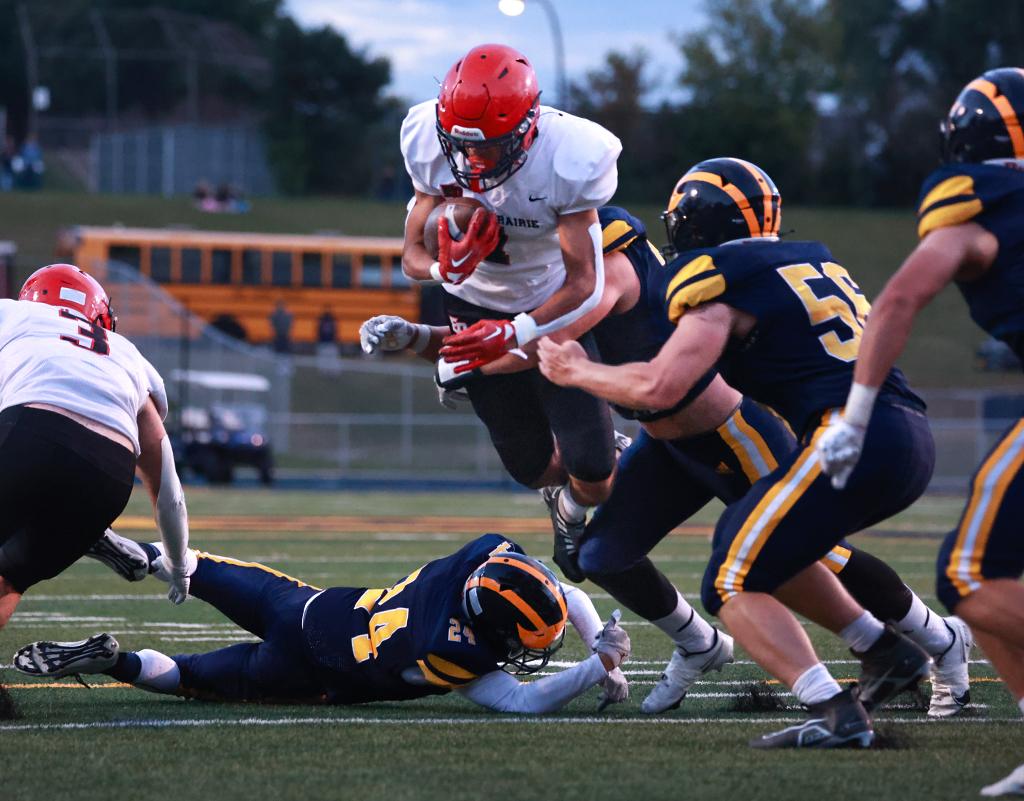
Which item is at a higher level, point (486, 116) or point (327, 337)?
point (486, 116)

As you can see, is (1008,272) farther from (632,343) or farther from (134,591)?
(134,591)

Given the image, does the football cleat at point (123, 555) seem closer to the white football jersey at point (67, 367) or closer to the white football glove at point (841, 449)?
the white football jersey at point (67, 367)

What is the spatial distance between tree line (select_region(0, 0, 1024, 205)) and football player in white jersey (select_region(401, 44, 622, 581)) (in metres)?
40.4

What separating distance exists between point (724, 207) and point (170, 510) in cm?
202

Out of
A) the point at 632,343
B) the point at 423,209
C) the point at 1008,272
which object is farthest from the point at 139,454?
the point at 1008,272

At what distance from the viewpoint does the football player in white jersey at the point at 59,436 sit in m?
4.67

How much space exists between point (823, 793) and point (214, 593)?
95.7 inches

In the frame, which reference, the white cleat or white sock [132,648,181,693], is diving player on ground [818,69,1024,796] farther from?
white sock [132,648,181,693]

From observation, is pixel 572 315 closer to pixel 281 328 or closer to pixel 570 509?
pixel 570 509

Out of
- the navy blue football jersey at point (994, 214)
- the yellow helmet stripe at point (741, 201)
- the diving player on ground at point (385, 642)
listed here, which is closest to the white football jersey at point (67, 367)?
the diving player on ground at point (385, 642)

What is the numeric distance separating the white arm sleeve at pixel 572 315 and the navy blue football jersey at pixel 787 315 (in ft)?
2.92

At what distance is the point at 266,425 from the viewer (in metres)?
21.5

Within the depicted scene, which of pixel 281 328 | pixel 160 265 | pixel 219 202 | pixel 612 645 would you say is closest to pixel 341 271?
pixel 281 328

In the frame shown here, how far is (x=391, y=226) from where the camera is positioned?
40.4 metres
